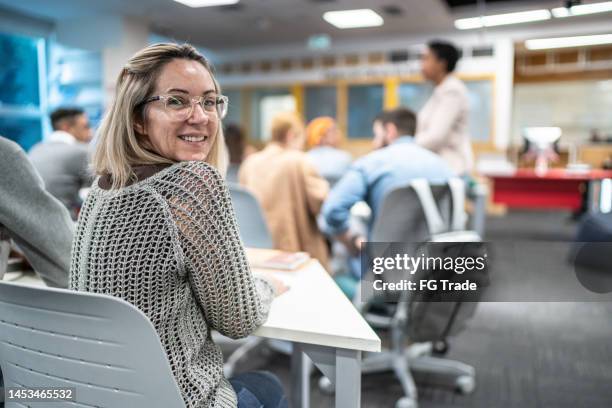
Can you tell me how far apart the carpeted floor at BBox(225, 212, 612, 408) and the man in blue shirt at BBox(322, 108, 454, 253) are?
22.5 inches

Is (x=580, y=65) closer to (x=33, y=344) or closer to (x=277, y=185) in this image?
(x=277, y=185)

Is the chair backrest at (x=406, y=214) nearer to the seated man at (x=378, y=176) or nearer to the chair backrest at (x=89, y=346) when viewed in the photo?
the seated man at (x=378, y=176)

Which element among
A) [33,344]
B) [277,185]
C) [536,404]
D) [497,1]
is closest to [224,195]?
[33,344]

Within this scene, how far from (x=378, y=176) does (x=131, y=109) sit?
50.5 inches

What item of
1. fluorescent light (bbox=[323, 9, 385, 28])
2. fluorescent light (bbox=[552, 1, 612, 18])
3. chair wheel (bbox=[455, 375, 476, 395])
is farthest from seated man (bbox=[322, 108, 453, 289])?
fluorescent light (bbox=[323, 9, 385, 28])

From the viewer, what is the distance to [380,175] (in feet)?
6.56

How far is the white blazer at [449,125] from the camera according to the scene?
2.79 metres

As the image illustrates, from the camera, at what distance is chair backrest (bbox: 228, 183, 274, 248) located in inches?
79.4

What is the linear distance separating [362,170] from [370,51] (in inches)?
244

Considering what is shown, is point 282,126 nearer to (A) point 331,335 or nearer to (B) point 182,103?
(B) point 182,103

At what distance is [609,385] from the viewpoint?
49.5 inches

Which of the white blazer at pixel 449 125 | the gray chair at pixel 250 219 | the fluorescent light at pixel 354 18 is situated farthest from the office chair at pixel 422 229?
the fluorescent light at pixel 354 18

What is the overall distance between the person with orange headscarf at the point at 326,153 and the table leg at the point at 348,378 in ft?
Result: 7.80

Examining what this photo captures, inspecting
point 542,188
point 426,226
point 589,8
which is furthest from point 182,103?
point 542,188
